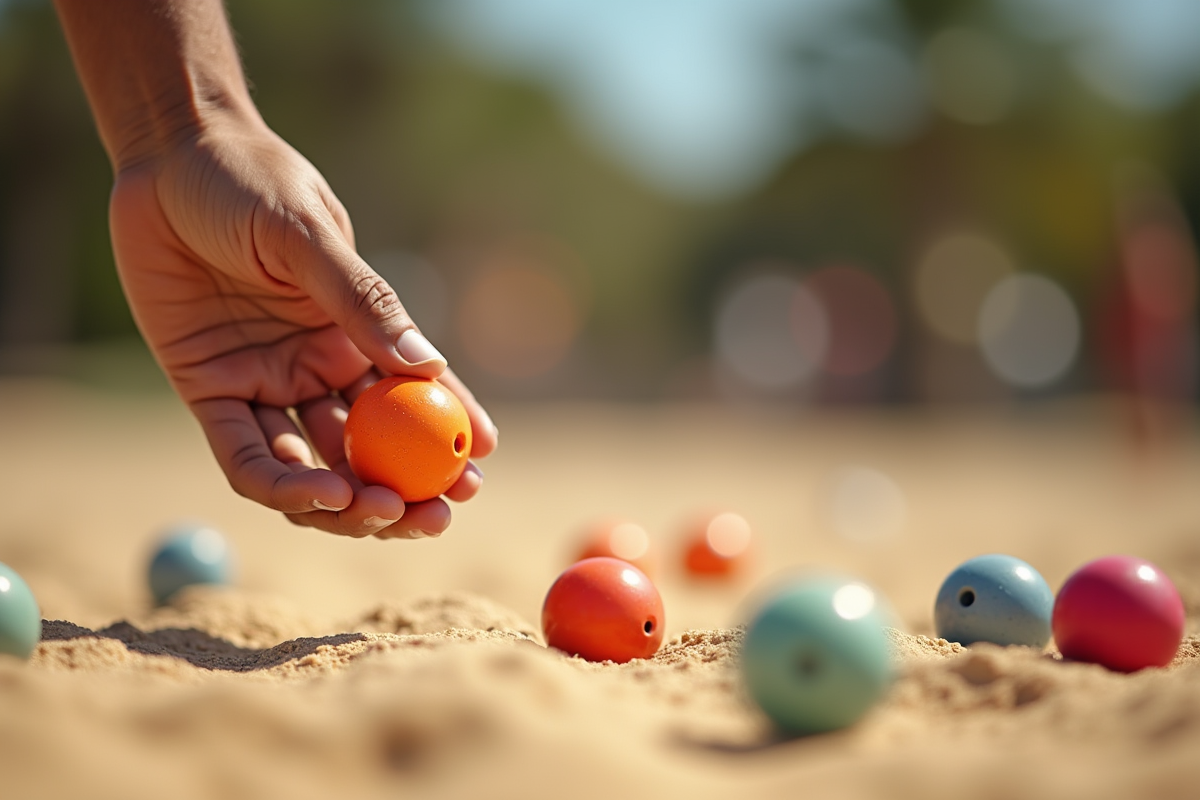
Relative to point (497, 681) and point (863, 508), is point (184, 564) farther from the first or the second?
point (863, 508)

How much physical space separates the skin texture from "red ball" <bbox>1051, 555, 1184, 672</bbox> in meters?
2.37

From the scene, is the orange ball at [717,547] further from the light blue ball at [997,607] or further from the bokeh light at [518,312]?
the bokeh light at [518,312]

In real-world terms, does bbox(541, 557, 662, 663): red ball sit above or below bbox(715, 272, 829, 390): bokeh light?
below

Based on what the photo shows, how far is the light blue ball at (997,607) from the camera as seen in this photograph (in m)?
4.31

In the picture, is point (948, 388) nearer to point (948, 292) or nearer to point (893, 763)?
point (948, 292)

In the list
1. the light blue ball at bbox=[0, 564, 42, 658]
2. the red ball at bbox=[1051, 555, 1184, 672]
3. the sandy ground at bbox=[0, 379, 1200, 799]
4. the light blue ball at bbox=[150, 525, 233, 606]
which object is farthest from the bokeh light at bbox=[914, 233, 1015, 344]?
the light blue ball at bbox=[0, 564, 42, 658]

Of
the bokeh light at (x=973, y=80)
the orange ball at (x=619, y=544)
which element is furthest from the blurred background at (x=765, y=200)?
the orange ball at (x=619, y=544)

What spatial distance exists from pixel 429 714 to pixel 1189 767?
1.79 m

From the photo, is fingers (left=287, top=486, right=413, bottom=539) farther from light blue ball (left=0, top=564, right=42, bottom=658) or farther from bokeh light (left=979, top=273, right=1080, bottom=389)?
bokeh light (left=979, top=273, right=1080, bottom=389)

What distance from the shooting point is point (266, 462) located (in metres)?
4.12

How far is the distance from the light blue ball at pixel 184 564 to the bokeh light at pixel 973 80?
1082 inches

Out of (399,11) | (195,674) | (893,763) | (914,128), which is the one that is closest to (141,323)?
(195,674)

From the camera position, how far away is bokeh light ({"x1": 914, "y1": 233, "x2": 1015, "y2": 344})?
103 ft

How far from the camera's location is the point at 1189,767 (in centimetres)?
241
